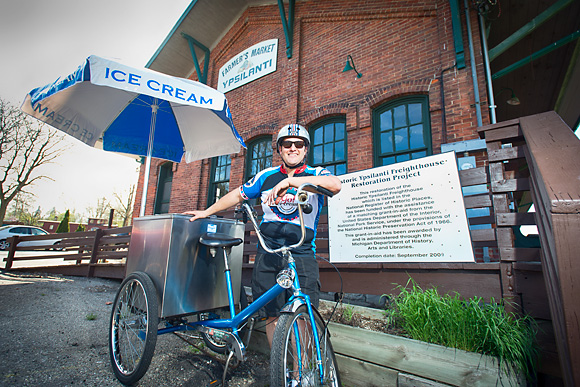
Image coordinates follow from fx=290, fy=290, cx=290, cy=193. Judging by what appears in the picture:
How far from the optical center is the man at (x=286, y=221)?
2.10m

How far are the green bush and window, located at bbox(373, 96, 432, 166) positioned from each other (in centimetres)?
390

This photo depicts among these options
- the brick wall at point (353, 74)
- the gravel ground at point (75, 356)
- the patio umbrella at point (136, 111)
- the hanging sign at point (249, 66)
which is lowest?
the gravel ground at point (75, 356)

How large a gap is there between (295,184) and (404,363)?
1664mm

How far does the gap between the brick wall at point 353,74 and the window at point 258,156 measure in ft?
0.82

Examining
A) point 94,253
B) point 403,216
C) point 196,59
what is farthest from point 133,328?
point 196,59

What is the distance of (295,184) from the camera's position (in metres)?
1.78

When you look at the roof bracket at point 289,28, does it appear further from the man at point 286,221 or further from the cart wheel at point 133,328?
the cart wheel at point 133,328

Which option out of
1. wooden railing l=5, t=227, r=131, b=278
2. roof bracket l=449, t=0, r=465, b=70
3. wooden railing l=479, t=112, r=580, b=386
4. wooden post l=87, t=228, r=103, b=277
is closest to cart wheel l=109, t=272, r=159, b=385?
wooden railing l=479, t=112, r=580, b=386

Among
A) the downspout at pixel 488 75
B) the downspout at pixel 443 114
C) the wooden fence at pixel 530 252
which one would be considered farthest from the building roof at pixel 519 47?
the wooden fence at pixel 530 252

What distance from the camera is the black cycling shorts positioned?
2.09 metres

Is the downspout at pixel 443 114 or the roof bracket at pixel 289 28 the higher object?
the roof bracket at pixel 289 28

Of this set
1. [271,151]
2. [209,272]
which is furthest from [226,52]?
[209,272]

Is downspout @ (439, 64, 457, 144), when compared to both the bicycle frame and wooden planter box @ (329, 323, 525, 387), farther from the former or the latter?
the bicycle frame

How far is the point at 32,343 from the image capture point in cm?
300
